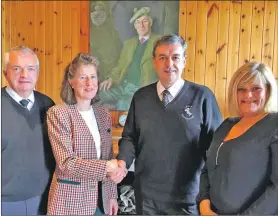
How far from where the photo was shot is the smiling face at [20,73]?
1567 millimetres

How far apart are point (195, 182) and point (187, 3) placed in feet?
6.96

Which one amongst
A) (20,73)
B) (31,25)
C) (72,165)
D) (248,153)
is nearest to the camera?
(248,153)

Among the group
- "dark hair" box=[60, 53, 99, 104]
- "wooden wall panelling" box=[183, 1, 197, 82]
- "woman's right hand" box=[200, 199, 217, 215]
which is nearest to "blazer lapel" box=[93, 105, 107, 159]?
"dark hair" box=[60, 53, 99, 104]

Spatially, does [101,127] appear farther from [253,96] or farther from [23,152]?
[253,96]

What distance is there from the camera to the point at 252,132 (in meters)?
1.22

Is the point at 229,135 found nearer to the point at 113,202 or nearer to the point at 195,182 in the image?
the point at 195,182

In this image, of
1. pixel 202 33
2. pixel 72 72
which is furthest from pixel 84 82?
pixel 202 33

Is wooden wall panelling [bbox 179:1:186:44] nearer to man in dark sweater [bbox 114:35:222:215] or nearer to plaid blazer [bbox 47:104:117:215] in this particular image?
man in dark sweater [bbox 114:35:222:215]

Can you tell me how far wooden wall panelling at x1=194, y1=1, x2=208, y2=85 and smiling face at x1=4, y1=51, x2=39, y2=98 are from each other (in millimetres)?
2029

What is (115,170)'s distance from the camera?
155 cm

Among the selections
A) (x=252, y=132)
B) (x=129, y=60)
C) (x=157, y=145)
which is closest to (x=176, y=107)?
(x=157, y=145)

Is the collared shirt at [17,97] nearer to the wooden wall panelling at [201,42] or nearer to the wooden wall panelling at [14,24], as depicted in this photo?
the wooden wall panelling at [201,42]

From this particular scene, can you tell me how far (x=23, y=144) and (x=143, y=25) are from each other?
6.92ft

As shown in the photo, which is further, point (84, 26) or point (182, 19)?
point (84, 26)
